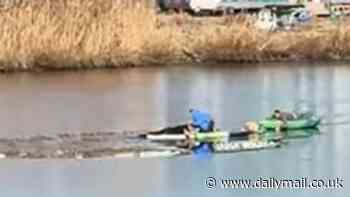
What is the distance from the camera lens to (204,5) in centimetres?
2369

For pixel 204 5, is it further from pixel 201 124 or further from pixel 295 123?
pixel 201 124

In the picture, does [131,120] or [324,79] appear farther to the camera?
[324,79]

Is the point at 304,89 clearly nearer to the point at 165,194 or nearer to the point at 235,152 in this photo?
the point at 235,152

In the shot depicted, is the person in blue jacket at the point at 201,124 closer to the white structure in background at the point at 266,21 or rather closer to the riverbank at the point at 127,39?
the riverbank at the point at 127,39

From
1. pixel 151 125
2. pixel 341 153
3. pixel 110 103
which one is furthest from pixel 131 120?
pixel 341 153

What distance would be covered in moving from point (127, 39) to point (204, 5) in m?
4.10

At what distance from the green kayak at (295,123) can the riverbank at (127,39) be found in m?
6.21

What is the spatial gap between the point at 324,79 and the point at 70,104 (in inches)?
147

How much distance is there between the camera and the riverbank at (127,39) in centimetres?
1947

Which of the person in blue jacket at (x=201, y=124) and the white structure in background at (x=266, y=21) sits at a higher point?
the person in blue jacket at (x=201, y=124)

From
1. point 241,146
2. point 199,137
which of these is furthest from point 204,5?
point 241,146

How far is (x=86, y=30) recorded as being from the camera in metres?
19.9

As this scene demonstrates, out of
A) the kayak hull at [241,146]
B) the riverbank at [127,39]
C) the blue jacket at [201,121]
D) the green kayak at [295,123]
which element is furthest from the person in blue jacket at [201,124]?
the riverbank at [127,39]

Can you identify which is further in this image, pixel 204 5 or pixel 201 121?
pixel 204 5
